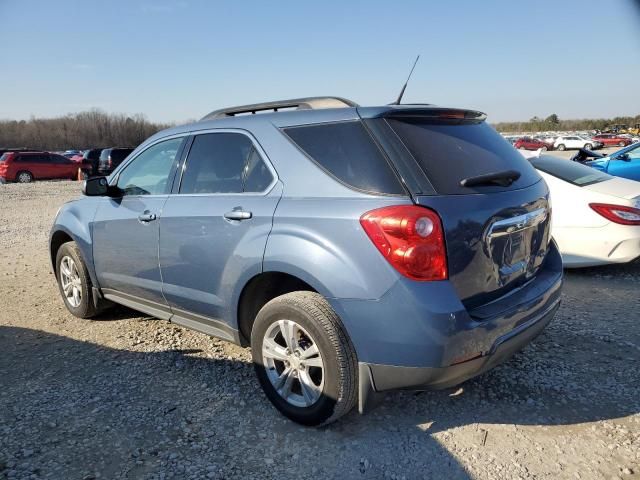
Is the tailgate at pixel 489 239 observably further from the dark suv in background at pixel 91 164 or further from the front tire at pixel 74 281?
the dark suv in background at pixel 91 164

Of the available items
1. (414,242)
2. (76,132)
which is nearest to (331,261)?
(414,242)

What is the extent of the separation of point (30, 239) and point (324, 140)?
8354 millimetres

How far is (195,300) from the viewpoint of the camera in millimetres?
3332

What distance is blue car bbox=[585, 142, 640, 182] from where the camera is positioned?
1060cm

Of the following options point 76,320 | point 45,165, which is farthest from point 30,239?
point 45,165

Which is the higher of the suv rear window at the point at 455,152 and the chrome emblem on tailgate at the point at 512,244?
the suv rear window at the point at 455,152

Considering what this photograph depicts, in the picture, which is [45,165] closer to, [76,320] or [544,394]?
[76,320]

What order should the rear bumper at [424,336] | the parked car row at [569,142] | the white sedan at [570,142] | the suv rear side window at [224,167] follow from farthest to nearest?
the white sedan at [570,142] < the parked car row at [569,142] < the suv rear side window at [224,167] < the rear bumper at [424,336]

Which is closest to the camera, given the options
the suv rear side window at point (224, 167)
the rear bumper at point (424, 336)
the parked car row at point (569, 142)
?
the rear bumper at point (424, 336)

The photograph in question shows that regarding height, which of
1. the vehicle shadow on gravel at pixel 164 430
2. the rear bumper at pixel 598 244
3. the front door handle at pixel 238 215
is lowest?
the vehicle shadow on gravel at pixel 164 430

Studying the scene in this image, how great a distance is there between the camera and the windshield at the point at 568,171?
556 centimetres

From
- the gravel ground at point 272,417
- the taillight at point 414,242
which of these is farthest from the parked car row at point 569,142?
the taillight at point 414,242

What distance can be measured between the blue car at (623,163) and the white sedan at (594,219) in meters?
5.86

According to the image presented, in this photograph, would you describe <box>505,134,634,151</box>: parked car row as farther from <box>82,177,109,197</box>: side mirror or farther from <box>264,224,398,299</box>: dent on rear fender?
<box>264,224,398,299</box>: dent on rear fender
